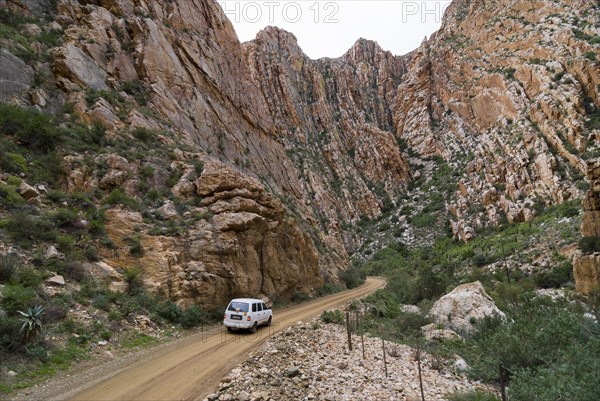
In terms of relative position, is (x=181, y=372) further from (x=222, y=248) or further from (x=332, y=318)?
(x=332, y=318)

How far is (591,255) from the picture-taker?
20.3m

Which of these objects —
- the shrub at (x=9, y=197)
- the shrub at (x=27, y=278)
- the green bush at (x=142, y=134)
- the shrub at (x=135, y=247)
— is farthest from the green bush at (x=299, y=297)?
the shrub at (x=9, y=197)

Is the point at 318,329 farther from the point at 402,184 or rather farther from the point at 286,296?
the point at 402,184

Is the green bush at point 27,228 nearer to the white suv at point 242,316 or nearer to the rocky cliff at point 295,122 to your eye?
the rocky cliff at point 295,122

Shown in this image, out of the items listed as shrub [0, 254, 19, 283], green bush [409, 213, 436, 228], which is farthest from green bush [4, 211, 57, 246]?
green bush [409, 213, 436, 228]

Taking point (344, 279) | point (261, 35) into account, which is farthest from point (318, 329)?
point (261, 35)

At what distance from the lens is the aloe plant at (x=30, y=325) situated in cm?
863

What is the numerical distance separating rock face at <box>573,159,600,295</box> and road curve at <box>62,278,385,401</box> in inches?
782

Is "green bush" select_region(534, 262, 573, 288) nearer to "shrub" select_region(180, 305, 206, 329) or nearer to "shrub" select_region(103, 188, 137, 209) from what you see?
"shrub" select_region(180, 305, 206, 329)

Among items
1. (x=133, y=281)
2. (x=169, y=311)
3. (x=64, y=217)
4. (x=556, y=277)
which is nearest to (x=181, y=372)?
(x=169, y=311)

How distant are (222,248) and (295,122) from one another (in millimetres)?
63415

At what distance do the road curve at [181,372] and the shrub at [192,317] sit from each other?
1.18 meters

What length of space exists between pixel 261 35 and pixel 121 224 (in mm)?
87784

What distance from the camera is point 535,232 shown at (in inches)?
1494
